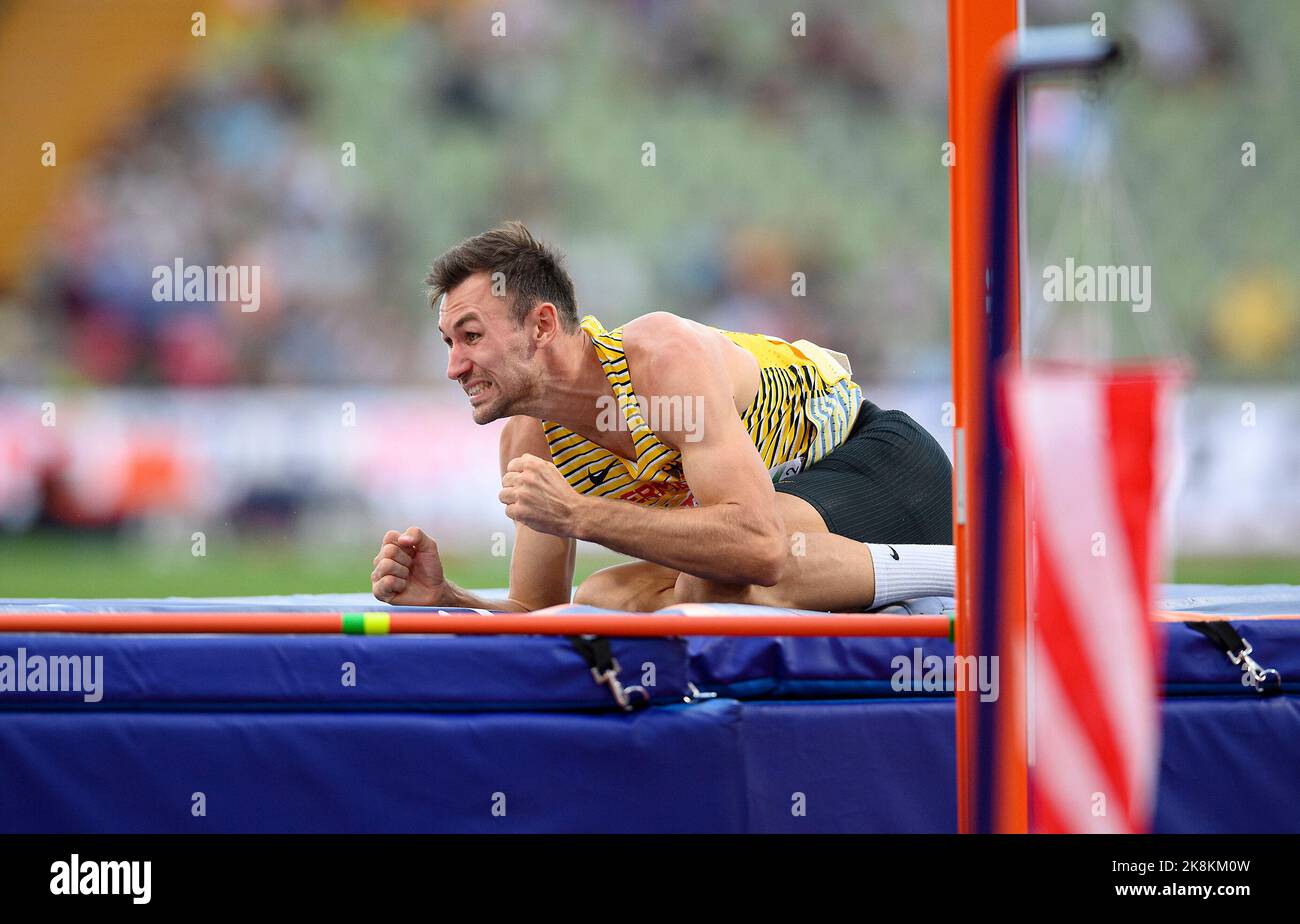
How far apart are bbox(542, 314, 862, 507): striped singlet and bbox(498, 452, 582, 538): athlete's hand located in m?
0.22

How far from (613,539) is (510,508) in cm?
16

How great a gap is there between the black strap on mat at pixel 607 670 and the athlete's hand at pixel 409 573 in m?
0.58

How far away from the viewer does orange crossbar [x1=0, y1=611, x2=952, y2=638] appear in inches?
66.7

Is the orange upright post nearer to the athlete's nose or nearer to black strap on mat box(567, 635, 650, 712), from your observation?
black strap on mat box(567, 635, 650, 712)

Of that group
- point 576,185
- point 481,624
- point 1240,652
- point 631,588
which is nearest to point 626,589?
point 631,588

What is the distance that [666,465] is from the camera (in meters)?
2.28

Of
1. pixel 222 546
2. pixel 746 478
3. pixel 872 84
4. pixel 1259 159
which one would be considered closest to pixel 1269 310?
pixel 1259 159

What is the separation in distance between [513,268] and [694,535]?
567 millimetres

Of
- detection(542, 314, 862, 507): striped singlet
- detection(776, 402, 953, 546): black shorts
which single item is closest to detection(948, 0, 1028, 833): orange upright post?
detection(542, 314, 862, 507): striped singlet

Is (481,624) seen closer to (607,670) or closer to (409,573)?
(607,670)

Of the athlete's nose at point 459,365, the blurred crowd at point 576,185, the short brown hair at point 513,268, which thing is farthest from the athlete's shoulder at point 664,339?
the blurred crowd at point 576,185

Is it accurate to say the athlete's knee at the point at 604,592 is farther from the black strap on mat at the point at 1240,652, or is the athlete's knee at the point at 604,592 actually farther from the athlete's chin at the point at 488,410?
the black strap on mat at the point at 1240,652

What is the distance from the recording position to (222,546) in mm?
6785

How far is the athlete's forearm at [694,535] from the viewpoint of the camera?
2.02 meters
